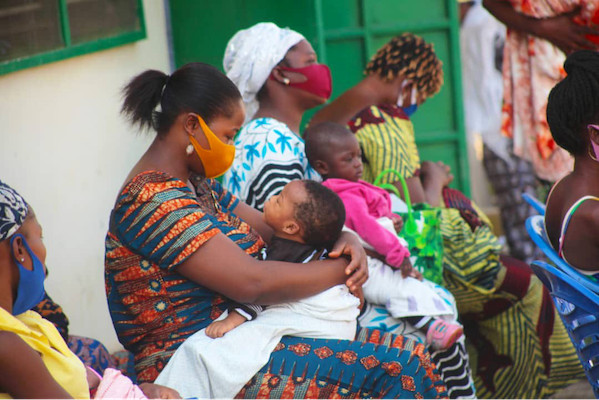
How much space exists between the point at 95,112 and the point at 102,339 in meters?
1.24

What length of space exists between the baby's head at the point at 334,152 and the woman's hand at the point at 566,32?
1706 mm

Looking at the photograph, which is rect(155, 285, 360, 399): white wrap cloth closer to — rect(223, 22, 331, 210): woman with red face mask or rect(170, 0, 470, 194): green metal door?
rect(223, 22, 331, 210): woman with red face mask

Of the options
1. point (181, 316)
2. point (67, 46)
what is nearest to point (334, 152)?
point (181, 316)

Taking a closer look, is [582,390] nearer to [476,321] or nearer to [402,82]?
[476,321]

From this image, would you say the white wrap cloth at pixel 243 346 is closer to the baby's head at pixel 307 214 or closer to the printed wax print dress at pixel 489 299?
the baby's head at pixel 307 214

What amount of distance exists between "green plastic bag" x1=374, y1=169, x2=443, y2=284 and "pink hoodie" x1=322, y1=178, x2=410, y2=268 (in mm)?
117

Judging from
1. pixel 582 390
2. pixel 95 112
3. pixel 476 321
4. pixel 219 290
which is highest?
pixel 95 112

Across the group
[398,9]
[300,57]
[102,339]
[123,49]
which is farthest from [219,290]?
[398,9]

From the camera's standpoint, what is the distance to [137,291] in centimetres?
289

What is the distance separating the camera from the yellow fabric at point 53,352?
224 centimetres

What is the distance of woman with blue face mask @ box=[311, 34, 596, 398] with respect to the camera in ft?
14.0

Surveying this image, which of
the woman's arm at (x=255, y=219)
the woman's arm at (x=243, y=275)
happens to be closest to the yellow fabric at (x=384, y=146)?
the woman's arm at (x=255, y=219)

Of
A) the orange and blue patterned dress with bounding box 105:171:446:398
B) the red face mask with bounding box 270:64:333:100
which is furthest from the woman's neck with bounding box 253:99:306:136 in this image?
the orange and blue patterned dress with bounding box 105:171:446:398

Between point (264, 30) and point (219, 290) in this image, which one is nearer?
point (219, 290)
